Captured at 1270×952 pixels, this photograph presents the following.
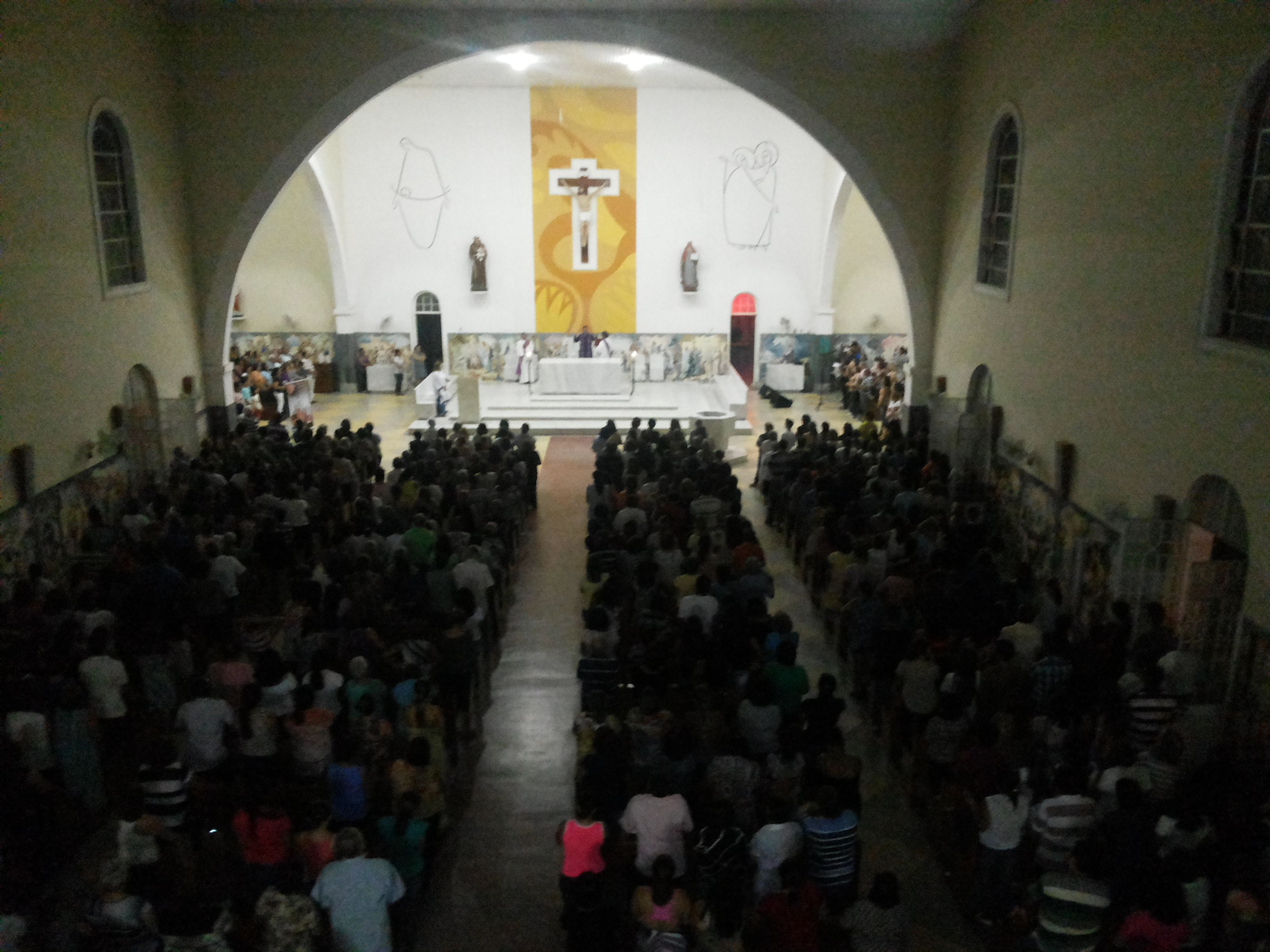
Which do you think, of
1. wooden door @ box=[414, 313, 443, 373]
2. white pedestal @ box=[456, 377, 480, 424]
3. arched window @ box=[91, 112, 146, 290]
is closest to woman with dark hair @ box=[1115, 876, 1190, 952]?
arched window @ box=[91, 112, 146, 290]

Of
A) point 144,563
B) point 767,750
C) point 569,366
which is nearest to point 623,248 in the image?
point 569,366

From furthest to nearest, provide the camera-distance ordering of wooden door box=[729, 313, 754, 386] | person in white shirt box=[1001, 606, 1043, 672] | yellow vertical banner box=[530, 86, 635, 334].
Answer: wooden door box=[729, 313, 754, 386] < yellow vertical banner box=[530, 86, 635, 334] < person in white shirt box=[1001, 606, 1043, 672]

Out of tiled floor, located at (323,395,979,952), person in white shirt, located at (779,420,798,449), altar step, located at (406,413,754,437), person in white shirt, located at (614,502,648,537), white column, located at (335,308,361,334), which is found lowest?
tiled floor, located at (323,395,979,952)

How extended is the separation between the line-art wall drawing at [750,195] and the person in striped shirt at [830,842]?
2138 cm

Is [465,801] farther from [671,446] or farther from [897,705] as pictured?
[671,446]

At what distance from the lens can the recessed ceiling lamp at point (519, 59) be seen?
2225 cm

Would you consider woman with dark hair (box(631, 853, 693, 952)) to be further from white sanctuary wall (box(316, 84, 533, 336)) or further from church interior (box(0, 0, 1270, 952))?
white sanctuary wall (box(316, 84, 533, 336))

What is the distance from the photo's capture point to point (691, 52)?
1625 cm

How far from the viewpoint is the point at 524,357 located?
26.1 metres

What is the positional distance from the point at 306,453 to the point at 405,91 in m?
14.6

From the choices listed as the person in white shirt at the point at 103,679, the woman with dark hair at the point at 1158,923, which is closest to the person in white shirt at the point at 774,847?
the woman with dark hair at the point at 1158,923

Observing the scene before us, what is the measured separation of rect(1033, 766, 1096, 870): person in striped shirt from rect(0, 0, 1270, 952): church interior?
2 centimetres

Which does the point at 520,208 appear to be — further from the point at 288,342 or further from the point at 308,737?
the point at 308,737

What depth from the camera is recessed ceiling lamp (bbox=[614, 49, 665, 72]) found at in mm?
22219
